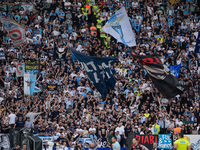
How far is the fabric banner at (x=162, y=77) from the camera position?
63.7 ft

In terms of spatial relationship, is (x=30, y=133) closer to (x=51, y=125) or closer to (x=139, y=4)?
(x=51, y=125)

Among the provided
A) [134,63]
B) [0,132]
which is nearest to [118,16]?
[134,63]

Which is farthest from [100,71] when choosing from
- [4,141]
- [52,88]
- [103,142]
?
[52,88]

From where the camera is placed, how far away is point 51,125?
864 inches

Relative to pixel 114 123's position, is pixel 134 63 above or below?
above

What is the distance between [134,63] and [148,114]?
4743 millimetres

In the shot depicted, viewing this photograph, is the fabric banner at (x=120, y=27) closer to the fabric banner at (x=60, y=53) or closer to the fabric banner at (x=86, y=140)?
the fabric banner at (x=60, y=53)

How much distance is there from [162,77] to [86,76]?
6.88 m

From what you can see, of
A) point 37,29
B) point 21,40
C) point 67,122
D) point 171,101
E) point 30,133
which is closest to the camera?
point 30,133

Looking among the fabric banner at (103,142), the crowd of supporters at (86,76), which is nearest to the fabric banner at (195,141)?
the crowd of supporters at (86,76)

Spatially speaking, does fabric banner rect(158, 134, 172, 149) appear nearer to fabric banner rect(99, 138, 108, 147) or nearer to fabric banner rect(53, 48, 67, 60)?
fabric banner rect(99, 138, 108, 147)

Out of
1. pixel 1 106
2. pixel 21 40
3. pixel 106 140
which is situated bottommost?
pixel 106 140

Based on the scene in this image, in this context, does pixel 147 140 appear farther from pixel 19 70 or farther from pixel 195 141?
pixel 19 70

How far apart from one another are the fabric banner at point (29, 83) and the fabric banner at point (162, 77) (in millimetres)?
6933
